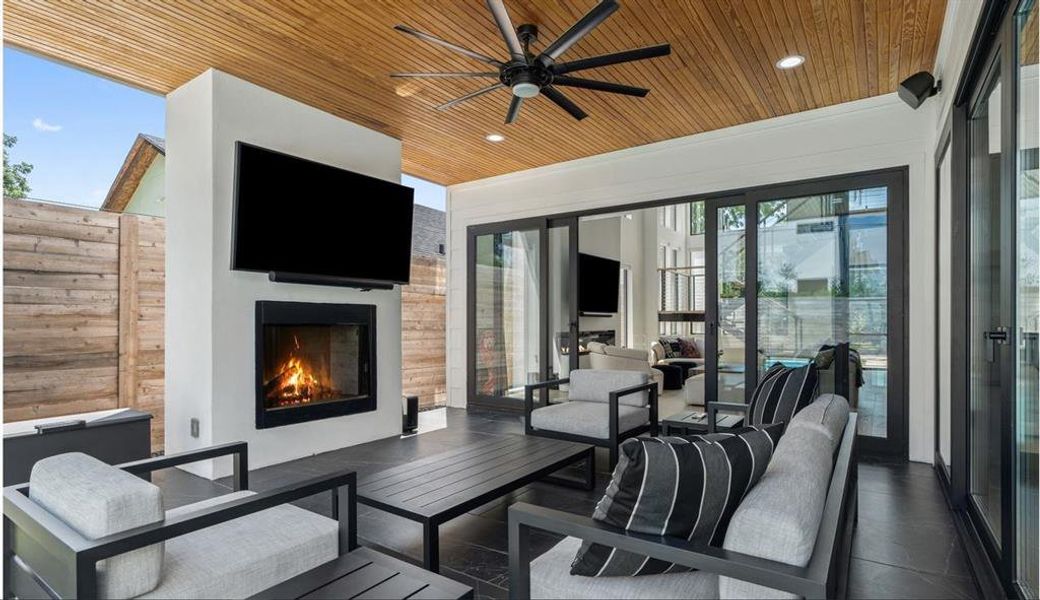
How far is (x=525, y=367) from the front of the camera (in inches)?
256

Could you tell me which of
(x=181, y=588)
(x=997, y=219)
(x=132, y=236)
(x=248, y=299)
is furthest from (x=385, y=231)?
(x=997, y=219)

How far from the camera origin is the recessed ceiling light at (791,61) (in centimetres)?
372

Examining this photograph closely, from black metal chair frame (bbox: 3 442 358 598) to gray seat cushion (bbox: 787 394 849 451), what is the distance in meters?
1.62

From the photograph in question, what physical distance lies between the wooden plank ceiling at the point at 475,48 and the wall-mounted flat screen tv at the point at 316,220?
25.5 inches

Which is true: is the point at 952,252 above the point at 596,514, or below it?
above

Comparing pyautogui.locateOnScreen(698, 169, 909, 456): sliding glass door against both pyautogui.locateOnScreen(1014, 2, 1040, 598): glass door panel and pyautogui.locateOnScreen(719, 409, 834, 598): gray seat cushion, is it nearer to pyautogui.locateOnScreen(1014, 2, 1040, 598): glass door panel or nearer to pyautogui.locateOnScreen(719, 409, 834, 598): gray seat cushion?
pyautogui.locateOnScreen(1014, 2, 1040, 598): glass door panel

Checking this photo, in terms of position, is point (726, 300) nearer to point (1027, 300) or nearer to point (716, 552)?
point (1027, 300)

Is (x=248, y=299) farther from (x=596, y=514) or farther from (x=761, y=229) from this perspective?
(x=761, y=229)

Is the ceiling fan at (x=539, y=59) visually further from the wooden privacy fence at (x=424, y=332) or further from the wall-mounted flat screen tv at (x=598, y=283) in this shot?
the wall-mounted flat screen tv at (x=598, y=283)

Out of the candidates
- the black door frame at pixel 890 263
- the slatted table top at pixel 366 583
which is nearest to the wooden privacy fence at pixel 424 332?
the black door frame at pixel 890 263

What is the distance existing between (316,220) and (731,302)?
3647 millimetres

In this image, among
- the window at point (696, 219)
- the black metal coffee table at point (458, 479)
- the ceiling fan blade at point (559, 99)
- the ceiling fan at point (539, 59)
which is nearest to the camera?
the black metal coffee table at point (458, 479)

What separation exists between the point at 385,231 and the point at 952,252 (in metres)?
4.00

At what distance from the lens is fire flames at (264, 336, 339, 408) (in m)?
4.24
